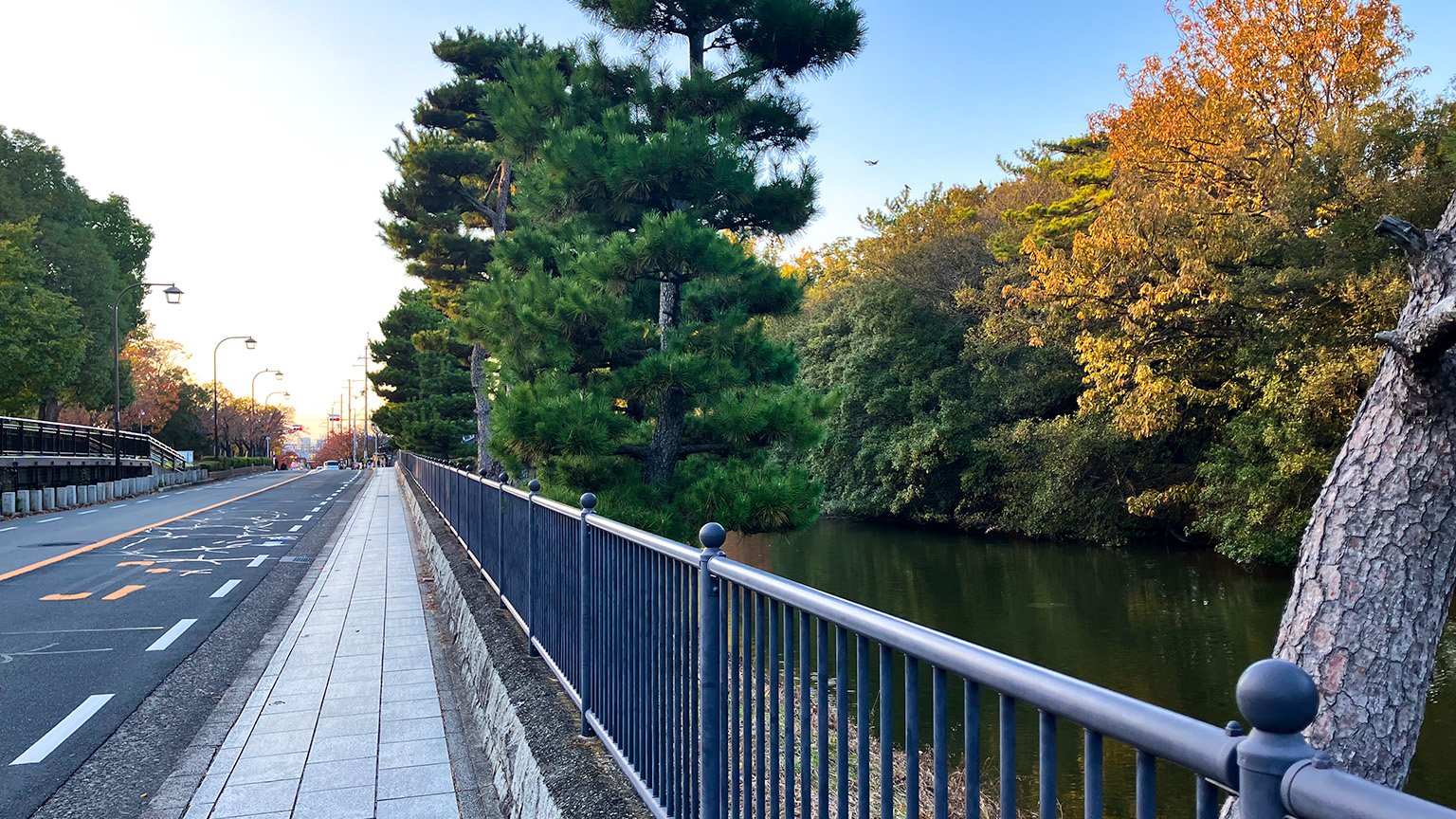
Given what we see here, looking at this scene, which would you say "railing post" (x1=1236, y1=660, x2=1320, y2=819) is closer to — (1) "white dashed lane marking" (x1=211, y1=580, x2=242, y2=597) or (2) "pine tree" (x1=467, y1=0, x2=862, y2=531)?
(2) "pine tree" (x1=467, y1=0, x2=862, y2=531)

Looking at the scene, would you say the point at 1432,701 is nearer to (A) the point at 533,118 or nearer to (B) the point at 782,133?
(B) the point at 782,133

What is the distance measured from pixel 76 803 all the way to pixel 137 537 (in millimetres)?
13597

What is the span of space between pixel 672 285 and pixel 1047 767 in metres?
12.1

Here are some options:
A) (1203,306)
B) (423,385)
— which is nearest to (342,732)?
(1203,306)

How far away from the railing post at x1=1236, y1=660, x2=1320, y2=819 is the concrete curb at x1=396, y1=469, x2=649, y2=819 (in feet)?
8.70

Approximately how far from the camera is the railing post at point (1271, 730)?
0.92 meters

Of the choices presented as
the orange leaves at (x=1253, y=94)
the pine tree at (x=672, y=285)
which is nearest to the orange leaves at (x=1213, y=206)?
the orange leaves at (x=1253, y=94)

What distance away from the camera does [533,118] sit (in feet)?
47.2

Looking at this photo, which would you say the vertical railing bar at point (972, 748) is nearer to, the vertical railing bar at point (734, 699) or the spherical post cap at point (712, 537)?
the vertical railing bar at point (734, 699)

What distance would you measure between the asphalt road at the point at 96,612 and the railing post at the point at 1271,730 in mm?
5293

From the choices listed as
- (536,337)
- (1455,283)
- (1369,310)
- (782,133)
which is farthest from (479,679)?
(1369,310)

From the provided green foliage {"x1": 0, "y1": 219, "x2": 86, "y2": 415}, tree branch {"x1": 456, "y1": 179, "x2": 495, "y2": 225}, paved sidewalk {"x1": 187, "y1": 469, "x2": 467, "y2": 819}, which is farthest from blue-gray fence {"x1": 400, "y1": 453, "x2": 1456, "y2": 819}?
green foliage {"x1": 0, "y1": 219, "x2": 86, "y2": 415}

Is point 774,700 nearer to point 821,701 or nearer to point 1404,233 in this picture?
point 821,701

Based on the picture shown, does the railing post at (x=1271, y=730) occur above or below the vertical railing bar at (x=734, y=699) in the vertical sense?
above
